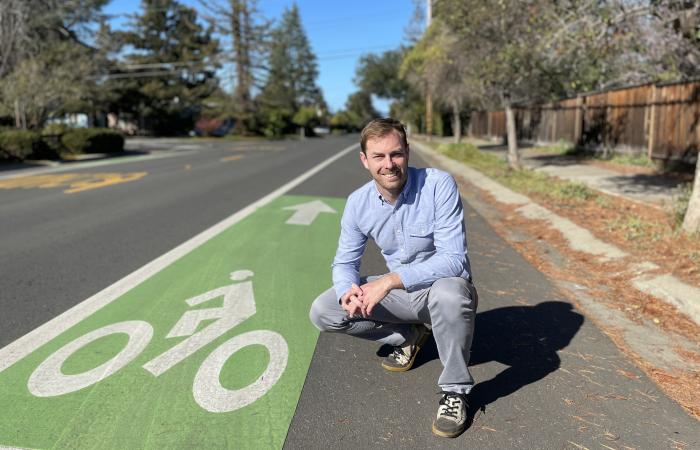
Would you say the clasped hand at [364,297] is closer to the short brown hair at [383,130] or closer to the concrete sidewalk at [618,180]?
the short brown hair at [383,130]

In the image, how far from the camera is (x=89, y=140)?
87.9 ft

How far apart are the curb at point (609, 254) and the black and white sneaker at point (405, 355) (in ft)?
7.88

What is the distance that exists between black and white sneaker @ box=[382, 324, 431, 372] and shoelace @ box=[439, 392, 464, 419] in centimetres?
60

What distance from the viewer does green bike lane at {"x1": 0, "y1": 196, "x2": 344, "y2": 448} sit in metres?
2.86

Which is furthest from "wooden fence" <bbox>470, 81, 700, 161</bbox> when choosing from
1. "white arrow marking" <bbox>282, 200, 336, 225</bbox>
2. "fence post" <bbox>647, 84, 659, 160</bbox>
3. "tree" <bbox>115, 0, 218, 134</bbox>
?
"tree" <bbox>115, 0, 218, 134</bbox>

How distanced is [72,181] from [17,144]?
30.1ft

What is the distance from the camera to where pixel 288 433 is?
2.86 meters

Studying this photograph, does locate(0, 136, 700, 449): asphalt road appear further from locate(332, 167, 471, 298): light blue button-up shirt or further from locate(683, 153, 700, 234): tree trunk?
locate(683, 153, 700, 234): tree trunk

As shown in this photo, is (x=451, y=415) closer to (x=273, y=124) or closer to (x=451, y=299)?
(x=451, y=299)

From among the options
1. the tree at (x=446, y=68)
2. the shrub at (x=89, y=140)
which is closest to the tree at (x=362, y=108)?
the tree at (x=446, y=68)

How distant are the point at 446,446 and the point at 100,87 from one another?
5600 centimetres

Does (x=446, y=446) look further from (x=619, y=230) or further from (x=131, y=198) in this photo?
(x=131, y=198)

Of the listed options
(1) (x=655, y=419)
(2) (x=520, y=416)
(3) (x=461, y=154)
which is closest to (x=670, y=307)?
(1) (x=655, y=419)

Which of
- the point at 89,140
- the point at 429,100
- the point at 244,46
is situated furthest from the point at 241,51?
the point at 89,140
